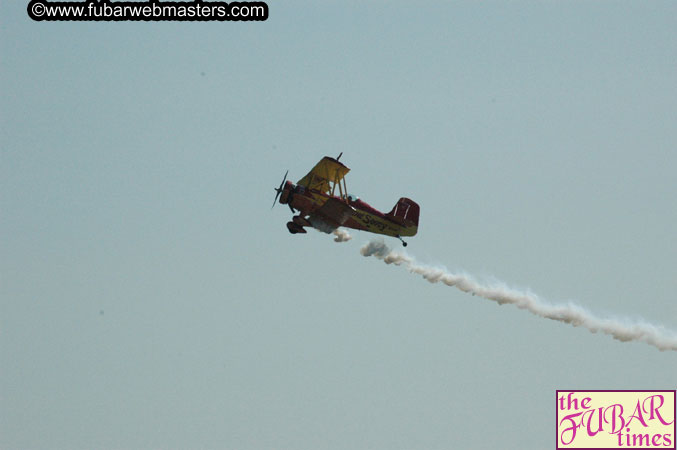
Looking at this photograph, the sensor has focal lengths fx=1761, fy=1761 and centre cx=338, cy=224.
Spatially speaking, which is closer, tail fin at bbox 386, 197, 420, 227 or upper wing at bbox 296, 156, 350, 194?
upper wing at bbox 296, 156, 350, 194

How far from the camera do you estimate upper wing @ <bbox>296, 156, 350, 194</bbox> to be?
194 ft

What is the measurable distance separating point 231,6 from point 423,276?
1377 centimetres

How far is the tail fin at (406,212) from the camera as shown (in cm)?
6116

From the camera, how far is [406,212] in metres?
61.3

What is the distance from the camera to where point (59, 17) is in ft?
174

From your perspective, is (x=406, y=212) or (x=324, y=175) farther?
(x=406, y=212)

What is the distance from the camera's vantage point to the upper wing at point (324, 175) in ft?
194

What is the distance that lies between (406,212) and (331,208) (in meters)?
4.16

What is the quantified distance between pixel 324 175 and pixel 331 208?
1698 mm

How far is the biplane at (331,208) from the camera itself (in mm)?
58375

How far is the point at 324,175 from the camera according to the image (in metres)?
59.3

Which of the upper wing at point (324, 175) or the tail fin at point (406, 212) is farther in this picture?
the tail fin at point (406, 212)

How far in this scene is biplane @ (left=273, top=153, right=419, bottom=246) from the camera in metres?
58.4

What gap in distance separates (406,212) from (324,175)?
3684mm
